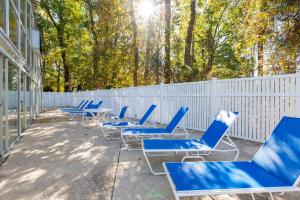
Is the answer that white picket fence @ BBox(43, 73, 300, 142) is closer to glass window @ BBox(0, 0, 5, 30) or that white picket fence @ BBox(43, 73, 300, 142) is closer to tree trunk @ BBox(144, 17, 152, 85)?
glass window @ BBox(0, 0, 5, 30)

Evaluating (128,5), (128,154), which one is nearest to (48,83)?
(128,5)

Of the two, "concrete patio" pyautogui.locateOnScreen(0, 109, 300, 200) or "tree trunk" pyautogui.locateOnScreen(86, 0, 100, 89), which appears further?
"tree trunk" pyautogui.locateOnScreen(86, 0, 100, 89)

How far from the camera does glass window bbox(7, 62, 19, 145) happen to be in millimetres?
6508

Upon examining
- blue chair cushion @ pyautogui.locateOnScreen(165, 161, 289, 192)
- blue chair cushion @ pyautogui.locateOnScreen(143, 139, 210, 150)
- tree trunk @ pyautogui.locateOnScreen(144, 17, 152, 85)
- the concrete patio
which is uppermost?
tree trunk @ pyautogui.locateOnScreen(144, 17, 152, 85)

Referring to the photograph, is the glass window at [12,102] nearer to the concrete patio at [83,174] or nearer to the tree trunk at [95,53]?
the concrete patio at [83,174]

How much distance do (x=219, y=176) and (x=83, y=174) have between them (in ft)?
7.28

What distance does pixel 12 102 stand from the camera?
689 centimetres

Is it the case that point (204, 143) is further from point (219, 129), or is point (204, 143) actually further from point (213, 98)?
point (213, 98)

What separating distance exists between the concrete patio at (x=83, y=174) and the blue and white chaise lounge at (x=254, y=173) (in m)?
0.40

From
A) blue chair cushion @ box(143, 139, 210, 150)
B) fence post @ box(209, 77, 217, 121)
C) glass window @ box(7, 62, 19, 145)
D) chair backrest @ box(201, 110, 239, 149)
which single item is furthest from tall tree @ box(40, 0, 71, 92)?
chair backrest @ box(201, 110, 239, 149)

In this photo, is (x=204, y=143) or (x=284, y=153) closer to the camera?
(x=284, y=153)

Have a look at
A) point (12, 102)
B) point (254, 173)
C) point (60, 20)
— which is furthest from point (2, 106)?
point (60, 20)

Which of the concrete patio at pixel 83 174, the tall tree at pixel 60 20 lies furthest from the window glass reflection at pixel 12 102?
the tall tree at pixel 60 20

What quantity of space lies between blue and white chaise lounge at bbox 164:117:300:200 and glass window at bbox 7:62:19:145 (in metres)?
4.72
